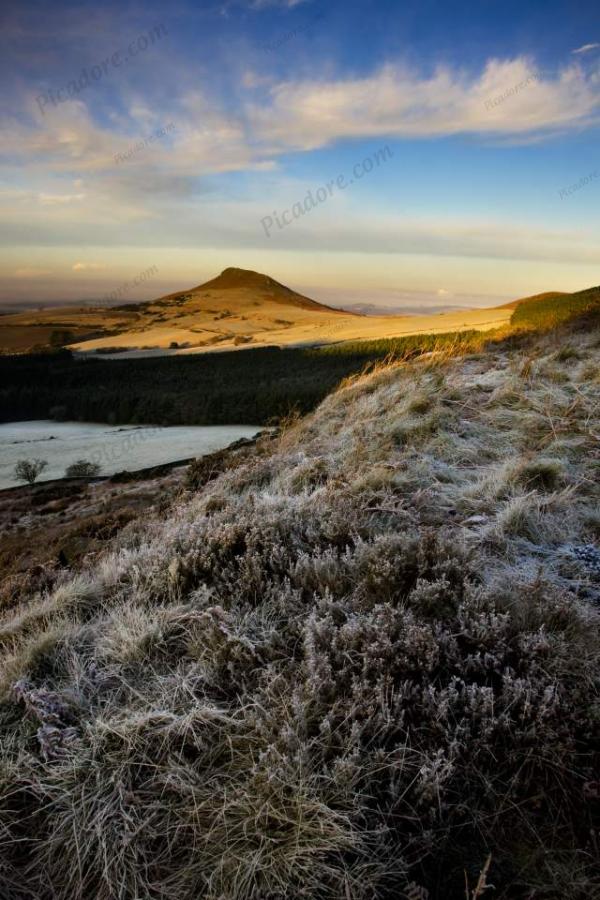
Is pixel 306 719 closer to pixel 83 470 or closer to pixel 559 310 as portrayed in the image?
pixel 83 470

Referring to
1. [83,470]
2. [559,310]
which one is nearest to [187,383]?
[83,470]

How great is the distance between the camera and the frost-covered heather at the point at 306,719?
4.87ft

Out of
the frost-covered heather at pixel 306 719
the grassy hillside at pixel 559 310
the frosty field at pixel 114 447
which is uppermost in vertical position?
the grassy hillside at pixel 559 310

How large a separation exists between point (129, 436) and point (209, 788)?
17.2 metres

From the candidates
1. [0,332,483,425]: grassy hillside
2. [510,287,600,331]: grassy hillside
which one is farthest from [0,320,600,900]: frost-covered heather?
[510,287,600,331]: grassy hillside

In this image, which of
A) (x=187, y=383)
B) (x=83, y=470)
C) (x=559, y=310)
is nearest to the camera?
(x=83, y=470)

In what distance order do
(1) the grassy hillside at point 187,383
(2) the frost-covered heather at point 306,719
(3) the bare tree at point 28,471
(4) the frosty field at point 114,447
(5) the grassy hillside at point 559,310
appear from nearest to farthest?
(2) the frost-covered heather at point 306,719, (3) the bare tree at point 28,471, (4) the frosty field at point 114,447, (5) the grassy hillside at point 559,310, (1) the grassy hillside at point 187,383

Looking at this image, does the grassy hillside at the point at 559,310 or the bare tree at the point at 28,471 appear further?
the grassy hillside at the point at 559,310

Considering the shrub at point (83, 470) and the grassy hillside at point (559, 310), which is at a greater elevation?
the grassy hillside at point (559, 310)

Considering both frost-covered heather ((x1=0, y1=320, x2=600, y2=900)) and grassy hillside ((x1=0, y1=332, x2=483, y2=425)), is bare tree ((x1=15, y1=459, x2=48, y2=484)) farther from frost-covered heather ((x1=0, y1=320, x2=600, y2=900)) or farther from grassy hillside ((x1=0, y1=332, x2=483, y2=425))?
frost-covered heather ((x1=0, y1=320, x2=600, y2=900))

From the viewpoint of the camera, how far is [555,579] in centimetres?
293

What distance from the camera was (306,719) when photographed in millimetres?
1807

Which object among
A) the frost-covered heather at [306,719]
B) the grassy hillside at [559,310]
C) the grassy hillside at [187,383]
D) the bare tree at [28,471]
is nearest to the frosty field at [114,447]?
the bare tree at [28,471]

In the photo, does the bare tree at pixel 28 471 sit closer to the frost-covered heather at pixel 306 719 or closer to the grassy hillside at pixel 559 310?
the frost-covered heather at pixel 306 719
